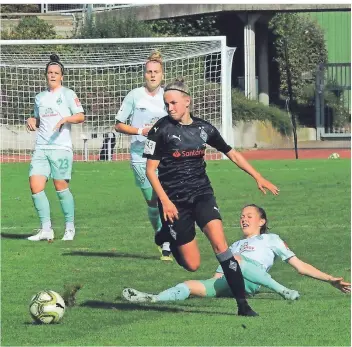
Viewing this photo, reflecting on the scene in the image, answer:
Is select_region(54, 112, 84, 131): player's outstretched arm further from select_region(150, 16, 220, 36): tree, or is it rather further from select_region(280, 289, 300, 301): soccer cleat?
select_region(150, 16, 220, 36): tree

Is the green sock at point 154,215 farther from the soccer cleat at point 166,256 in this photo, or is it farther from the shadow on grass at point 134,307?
the shadow on grass at point 134,307

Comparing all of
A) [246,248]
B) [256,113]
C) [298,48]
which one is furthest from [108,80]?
[246,248]

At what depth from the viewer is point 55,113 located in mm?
13406

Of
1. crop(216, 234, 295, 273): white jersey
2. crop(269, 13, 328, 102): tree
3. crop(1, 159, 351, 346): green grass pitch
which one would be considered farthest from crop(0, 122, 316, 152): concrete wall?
crop(216, 234, 295, 273): white jersey

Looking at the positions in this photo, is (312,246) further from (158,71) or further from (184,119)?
(184,119)

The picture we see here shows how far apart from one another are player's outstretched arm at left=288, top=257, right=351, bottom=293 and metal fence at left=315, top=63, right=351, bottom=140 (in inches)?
1126

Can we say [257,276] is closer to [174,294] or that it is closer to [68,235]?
[174,294]

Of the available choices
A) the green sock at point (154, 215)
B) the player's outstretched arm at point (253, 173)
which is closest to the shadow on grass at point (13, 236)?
the green sock at point (154, 215)

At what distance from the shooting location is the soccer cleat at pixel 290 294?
9211 millimetres

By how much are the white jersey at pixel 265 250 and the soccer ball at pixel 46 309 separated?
1.56m

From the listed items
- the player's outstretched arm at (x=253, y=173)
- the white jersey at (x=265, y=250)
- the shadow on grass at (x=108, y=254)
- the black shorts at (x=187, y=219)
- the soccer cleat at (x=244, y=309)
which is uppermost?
the player's outstretched arm at (x=253, y=173)

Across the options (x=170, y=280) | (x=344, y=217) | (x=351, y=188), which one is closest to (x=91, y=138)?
(x=351, y=188)

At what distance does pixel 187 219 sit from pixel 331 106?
3052cm

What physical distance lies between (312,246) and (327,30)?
3180cm
